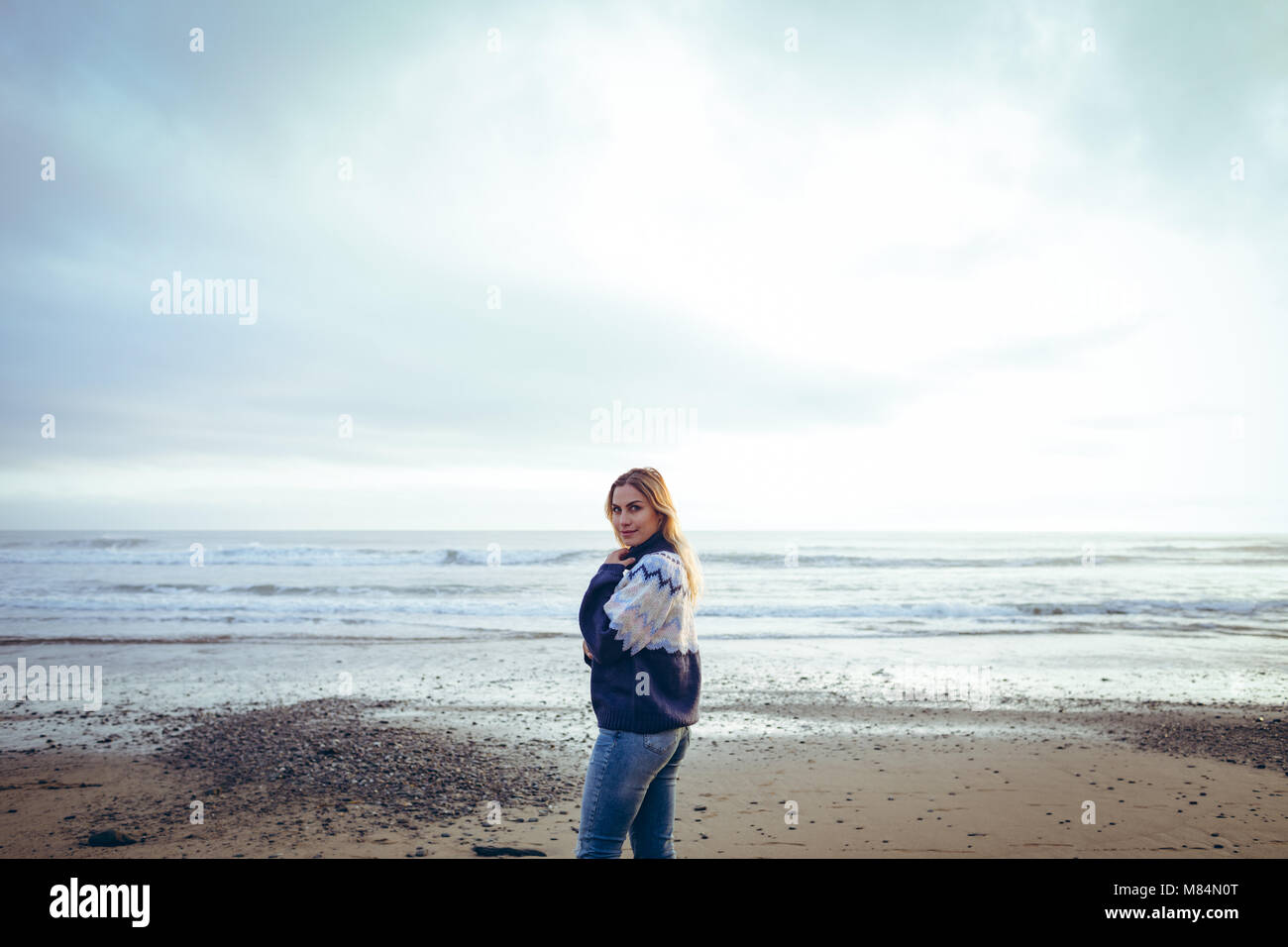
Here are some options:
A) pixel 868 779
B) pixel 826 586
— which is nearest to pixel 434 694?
pixel 868 779

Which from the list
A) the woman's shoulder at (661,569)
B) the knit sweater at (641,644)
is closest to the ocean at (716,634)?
the knit sweater at (641,644)

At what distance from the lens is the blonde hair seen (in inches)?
115

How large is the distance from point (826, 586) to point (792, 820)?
1990cm

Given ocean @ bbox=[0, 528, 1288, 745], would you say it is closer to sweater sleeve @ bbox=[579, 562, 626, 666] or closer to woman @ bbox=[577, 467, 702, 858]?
woman @ bbox=[577, 467, 702, 858]

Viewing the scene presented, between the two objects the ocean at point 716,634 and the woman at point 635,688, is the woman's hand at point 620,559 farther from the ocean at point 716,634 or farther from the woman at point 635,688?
the ocean at point 716,634

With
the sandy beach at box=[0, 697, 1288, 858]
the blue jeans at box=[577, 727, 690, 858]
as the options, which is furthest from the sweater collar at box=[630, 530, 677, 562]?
the sandy beach at box=[0, 697, 1288, 858]

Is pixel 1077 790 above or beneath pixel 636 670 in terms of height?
beneath

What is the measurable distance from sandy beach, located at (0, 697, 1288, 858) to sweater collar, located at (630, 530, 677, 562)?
2.56 meters

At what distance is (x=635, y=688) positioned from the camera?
269cm

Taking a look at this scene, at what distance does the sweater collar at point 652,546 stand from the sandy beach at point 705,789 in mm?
2556

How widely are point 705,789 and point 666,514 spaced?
357 cm

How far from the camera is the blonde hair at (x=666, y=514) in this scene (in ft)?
9.59

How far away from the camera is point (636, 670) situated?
271 centimetres
